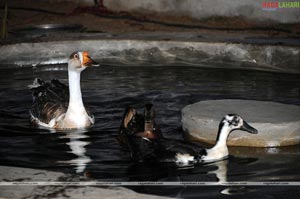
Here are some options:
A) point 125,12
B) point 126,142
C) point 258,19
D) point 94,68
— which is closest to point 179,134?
point 126,142

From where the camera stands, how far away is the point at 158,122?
10.6m

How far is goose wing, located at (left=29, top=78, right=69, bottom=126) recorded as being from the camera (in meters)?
10.8

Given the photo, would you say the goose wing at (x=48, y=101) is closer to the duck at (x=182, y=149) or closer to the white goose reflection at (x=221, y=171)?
the duck at (x=182, y=149)

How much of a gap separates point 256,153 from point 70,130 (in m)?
2.85

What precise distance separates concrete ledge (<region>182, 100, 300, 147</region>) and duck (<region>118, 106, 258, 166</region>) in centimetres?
42

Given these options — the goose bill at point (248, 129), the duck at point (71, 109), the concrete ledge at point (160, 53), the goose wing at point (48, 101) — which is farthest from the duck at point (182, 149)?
the concrete ledge at point (160, 53)

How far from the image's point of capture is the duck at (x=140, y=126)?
30.1ft

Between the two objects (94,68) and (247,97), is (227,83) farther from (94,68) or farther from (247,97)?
(94,68)

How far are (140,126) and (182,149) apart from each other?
1.04m

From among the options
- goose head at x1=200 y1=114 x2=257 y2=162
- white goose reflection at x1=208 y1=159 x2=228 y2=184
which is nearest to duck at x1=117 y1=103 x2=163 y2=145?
goose head at x1=200 y1=114 x2=257 y2=162

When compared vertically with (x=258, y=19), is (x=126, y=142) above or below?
below

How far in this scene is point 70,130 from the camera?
415 inches

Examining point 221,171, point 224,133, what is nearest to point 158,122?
point 224,133

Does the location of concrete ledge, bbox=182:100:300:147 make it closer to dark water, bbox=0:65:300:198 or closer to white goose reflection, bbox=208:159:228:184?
dark water, bbox=0:65:300:198
